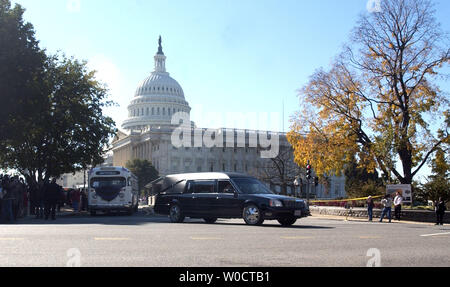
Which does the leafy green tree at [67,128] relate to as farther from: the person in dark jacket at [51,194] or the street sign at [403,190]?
the street sign at [403,190]

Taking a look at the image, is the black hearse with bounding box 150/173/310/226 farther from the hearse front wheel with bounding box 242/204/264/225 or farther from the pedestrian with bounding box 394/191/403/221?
the pedestrian with bounding box 394/191/403/221

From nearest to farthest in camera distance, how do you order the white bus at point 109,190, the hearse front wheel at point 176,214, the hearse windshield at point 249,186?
the hearse windshield at point 249,186, the hearse front wheel at point 176,214, the white bus at point 109,190

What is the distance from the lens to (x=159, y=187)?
26062 millimetres

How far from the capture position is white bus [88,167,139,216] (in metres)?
33.8

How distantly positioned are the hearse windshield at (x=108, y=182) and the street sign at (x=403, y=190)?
576 inches

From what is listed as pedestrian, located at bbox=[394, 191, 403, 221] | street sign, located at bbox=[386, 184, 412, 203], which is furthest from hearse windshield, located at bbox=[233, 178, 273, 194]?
street sign, located at bbox=[386, 184, 412, 203]

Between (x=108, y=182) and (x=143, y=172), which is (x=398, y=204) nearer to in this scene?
(x=108, y=182)

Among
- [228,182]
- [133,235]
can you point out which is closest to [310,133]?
[228,182]

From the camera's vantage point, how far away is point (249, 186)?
71.6 feet

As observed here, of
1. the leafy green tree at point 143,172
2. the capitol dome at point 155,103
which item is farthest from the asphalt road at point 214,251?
the capitol dome at point 155,103

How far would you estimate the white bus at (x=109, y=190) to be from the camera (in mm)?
33794

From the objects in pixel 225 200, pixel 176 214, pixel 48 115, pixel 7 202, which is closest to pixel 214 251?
pixel 225 200

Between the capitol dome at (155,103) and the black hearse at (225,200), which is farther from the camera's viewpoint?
the capitol dome at (155,103)

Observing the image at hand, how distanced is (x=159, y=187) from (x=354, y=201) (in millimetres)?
16753
